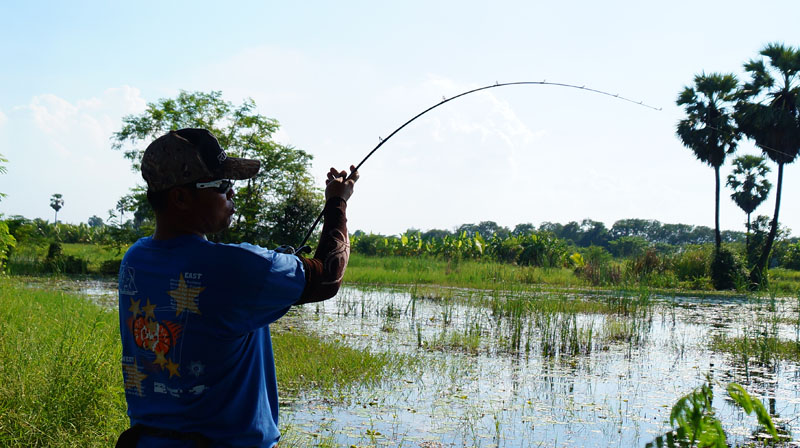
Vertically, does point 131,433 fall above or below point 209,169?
below

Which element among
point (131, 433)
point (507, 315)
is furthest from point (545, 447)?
point (507, 315)

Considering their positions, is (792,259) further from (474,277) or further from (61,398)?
(61,398)

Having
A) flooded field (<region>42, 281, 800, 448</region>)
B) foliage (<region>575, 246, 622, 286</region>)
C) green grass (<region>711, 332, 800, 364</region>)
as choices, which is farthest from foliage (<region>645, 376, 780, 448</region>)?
foliage (<region>575, 246, 622, 286</region>)

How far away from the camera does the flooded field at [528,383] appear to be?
17.8 ft

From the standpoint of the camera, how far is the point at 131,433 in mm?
1729

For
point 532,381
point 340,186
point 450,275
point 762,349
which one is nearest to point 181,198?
point 340,186

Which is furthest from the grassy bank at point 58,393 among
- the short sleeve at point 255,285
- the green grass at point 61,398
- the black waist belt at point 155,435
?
the short sleeve at point 255,285

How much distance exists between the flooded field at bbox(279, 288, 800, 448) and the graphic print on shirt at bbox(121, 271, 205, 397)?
3.01m

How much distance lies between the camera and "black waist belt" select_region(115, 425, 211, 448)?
1656mm

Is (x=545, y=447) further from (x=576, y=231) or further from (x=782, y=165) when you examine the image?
(x=576, y=231)

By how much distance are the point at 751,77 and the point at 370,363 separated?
24.3m

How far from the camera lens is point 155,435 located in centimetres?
170

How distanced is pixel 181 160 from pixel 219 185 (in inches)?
5.0

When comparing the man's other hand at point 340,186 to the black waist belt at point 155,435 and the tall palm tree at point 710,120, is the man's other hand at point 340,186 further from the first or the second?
the tall palm tree at point 710,120
